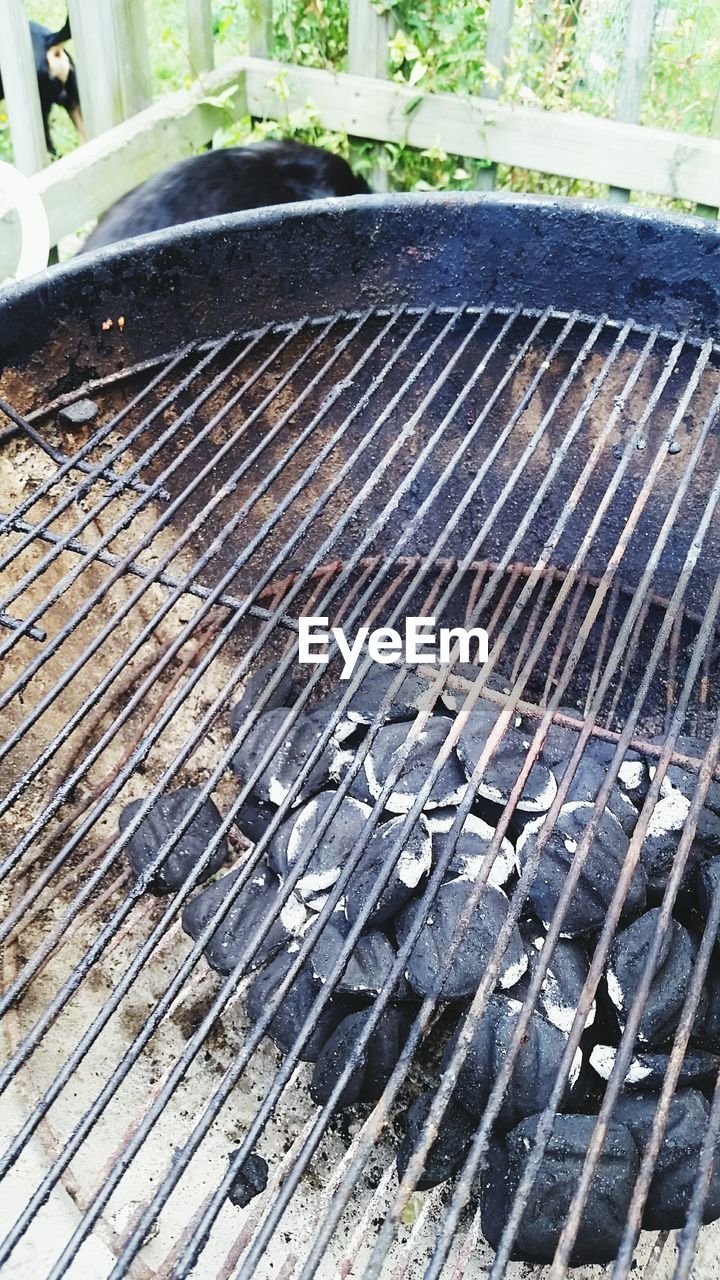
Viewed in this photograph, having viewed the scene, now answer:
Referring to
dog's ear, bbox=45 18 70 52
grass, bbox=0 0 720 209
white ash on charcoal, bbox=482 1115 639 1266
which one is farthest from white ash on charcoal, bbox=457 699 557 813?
dog's ear, bbox=45 18 70 52

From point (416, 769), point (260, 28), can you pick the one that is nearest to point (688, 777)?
point (416, 769)

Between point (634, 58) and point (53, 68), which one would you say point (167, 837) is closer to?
point (634, 58)

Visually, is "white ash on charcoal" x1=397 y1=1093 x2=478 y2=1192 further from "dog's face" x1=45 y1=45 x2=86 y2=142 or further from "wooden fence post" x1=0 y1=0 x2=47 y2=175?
"dog's face" x1=45 y1=45 x2=86 y2=142

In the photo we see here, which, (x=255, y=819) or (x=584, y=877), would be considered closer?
(x=584, y=877)

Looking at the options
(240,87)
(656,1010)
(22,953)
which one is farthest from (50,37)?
(656,1010)

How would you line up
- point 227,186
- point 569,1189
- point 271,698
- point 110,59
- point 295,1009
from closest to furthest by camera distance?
point 569,1189 < point 295,1009 < point 271,698 < point 227,186 < point 110,59

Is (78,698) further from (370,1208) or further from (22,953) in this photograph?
(370,1208)

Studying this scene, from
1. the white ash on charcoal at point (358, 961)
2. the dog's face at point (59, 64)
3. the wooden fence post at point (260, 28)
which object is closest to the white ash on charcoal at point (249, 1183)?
the white ash on charcoal at point (358, 961)
